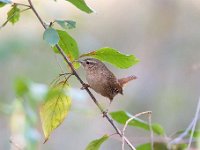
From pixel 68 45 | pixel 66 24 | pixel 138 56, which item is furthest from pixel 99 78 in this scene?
pixel 138 56

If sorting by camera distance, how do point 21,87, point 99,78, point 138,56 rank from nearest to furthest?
1. point 21,87
2. point 99,78
3. point 138,56

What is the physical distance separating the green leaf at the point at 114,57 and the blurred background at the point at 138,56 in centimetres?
322

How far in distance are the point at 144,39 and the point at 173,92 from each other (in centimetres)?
163

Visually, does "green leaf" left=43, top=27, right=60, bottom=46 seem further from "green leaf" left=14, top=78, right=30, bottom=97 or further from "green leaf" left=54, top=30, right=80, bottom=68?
"green leaf" left=14, top=78, right=30, bottom=97

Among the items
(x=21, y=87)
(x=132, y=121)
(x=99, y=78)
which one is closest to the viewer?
(x=21, y=87)

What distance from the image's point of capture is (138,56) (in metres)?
7.87

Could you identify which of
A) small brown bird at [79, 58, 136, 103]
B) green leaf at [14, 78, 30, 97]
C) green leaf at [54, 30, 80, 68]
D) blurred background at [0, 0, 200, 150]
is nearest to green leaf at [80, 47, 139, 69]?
green leaf at [54, 30, 80, 68]

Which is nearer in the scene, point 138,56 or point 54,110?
point 54,110

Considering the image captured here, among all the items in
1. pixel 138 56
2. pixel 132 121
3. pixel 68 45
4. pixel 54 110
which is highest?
pixel 138 56

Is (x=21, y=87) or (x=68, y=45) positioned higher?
(x=68, y=45)

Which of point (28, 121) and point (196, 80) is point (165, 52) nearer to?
point (196, 80)

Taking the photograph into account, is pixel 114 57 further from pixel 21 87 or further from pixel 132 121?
pixel 21 87

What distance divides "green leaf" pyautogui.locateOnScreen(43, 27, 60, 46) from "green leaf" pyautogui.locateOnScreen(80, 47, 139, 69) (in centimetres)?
16

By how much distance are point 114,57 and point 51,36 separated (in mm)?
234
